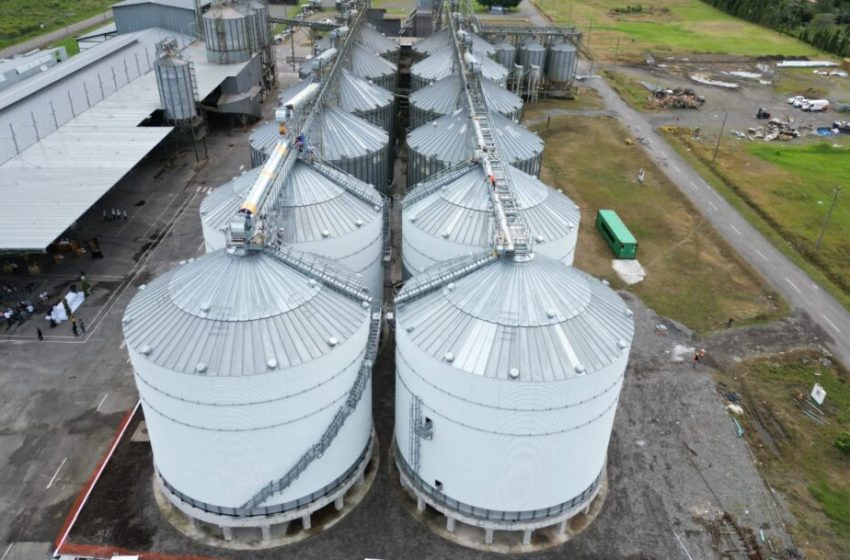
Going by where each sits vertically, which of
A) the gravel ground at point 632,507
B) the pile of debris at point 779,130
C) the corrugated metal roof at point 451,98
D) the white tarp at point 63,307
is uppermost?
the corrugated metal roof at point 451,98

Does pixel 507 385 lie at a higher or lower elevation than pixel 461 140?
lower

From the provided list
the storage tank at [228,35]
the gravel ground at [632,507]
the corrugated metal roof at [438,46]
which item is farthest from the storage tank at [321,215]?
the storage tank at [228,35]

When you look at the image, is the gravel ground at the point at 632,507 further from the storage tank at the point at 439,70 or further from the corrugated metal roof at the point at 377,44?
the corrugated metal roof at the point at 377,44

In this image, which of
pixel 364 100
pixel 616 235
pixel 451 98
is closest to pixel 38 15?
pixel 364 100

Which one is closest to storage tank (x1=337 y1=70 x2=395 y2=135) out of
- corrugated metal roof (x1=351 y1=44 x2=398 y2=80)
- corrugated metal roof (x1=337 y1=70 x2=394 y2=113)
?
corrugated metal roof (x1=337 y1=70 x2=394 y2=113)

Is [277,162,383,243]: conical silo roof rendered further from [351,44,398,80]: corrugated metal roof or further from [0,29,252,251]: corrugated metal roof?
[351,44,398,80]: corrugated metal roof

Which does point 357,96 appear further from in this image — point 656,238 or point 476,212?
point 656,238

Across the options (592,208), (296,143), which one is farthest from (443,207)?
(592,208)
